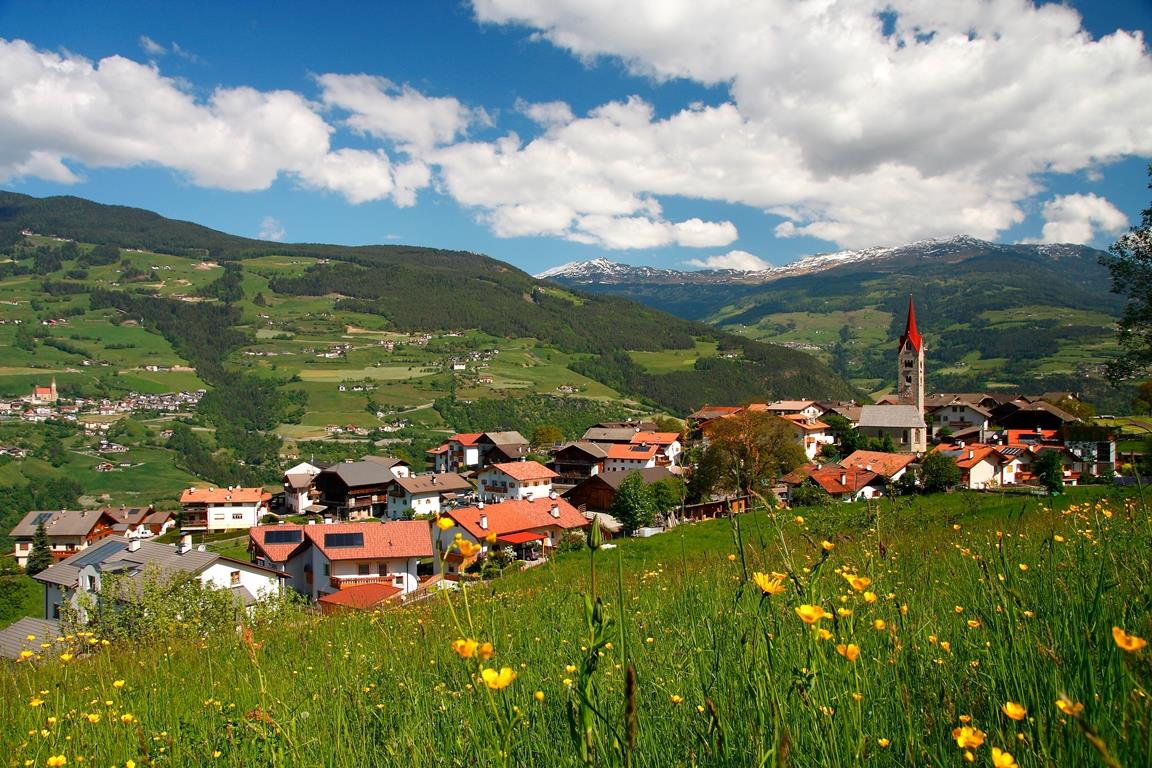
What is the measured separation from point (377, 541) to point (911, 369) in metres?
51.6

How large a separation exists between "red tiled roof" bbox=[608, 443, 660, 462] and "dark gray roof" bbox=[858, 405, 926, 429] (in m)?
19.2

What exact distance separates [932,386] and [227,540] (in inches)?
6524

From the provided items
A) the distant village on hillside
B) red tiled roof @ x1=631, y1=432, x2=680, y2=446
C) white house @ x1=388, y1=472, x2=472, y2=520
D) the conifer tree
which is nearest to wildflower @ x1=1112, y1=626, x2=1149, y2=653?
the distant village on hillside

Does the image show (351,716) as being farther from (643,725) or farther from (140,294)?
(140,294)

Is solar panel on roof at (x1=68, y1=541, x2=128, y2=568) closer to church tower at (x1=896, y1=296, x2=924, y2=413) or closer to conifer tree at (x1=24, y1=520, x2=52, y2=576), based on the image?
conifer tree at (x1=24, y1=520, x2=52, y2=576)

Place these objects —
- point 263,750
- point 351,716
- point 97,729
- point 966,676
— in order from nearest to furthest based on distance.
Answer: point 966,676
point 263,750
point 351,716
point 97,729

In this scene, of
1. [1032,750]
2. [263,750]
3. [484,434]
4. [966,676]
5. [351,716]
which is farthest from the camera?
[484,434]

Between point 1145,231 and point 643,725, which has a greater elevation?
point 1145,231

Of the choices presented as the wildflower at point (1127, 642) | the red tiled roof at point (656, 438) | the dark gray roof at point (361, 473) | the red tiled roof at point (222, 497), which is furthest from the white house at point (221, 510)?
the wildflower at point (1127, 642)

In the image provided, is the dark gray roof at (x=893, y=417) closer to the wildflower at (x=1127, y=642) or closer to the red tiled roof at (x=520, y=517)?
the red tiled roof at (x=520, y=517)

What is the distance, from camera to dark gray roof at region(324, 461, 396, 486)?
6675 centimetres

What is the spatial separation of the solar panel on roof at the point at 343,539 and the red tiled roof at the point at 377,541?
16 centimetres

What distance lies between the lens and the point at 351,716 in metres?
2.94

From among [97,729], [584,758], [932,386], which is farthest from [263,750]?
[932,386]
